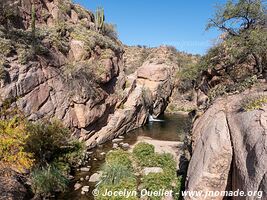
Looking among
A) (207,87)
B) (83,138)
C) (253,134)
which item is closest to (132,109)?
(83,138)

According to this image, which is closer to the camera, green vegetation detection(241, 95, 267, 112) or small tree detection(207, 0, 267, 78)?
green vegetation detection(241, 95, 267, 112)

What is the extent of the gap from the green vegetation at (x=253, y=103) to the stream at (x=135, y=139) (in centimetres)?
935

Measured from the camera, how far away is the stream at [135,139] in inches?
557

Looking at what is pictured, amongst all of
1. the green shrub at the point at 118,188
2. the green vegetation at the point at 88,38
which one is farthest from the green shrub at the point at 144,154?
the green vegetation at the point at 88,38

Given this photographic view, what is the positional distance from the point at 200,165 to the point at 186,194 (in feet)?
3.86

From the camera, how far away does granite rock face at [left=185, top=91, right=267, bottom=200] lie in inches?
255

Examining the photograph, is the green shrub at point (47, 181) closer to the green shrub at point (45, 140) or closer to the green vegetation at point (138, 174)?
the green shrub at point (45, 140)

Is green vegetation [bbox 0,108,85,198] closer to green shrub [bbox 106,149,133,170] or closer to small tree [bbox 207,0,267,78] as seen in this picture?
green shrub [bbox 106,149,133,170]

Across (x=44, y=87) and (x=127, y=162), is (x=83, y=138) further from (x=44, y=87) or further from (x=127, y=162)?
(x=127, y=162)

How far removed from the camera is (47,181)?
13.2m

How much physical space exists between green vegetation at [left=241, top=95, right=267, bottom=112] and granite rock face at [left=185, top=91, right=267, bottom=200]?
16 centimetres

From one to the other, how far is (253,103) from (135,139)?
66.2 feet

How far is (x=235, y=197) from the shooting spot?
7.50m

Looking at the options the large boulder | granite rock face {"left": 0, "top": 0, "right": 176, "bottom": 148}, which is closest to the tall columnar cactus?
granite rock face {"left": 0, "top": 0, "right": 176, "bottom": 148}
